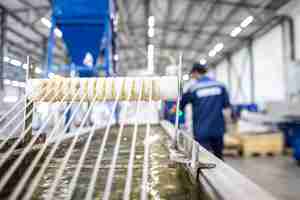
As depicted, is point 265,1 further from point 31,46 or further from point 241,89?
point 31,46

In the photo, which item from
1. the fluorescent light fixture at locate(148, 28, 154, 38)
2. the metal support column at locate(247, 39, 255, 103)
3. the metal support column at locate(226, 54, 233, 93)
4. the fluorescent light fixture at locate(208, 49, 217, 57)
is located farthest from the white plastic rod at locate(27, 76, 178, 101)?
the metal support column at locate(226, 54, 233, 93)

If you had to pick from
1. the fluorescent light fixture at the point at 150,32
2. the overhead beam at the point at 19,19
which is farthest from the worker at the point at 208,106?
the fluorescent light fixture at the point at 150,32

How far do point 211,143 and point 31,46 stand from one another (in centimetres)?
1008

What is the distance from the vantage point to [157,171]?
1238 millimetres

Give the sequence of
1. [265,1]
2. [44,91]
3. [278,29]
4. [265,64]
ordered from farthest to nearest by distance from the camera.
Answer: [265,64] → [278,29] → [265,1] → [44,91]

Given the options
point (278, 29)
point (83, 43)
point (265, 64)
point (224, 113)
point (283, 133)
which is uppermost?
point (278, 29)

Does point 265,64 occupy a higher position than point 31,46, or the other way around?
point 31,46

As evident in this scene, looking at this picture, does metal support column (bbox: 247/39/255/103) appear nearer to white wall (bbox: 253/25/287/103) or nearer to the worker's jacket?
white wall (bbox: 253/25/287/103)

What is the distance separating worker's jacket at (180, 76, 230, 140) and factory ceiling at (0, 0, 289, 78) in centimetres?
388

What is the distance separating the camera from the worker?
7.50ft

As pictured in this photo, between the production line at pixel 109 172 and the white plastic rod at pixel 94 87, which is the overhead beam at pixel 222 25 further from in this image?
the production line at pixel 109 172

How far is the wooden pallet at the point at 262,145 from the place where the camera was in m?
5.07

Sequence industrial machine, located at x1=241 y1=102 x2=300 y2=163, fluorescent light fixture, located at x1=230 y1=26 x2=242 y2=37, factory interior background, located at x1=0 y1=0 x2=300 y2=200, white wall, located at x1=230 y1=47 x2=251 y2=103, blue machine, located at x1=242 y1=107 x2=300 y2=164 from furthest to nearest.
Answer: white wall, located at x1=230 y1=47 x2=251 y2=103 → fluorescent light fixture, located at x1=230 y1=26 x2=242 y2=37 → blue machine, located at x1=242 y1=107 x2=300 y2=164 → industrial machine, located at x1=241 y1=102 x2=300 y2=163 → factory interior background, located at x1=0 y1=0 x2=300 y2=200

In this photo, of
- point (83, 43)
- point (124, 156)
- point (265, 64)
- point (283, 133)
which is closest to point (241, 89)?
point (265, 64)
